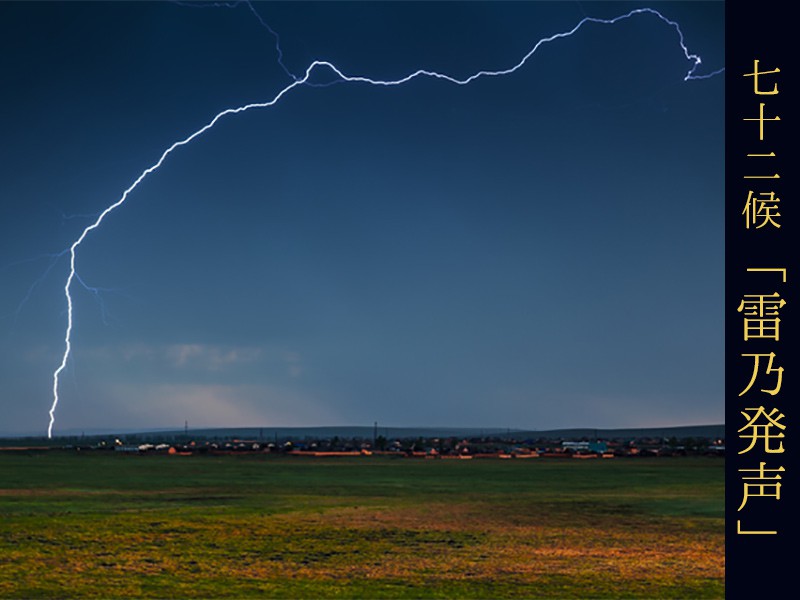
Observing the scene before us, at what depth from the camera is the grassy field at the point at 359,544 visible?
48.0ft

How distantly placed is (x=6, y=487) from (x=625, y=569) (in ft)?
101

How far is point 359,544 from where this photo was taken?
1964 centimetres

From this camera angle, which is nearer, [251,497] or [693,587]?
[693,587]

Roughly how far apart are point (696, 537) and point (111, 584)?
13267 millimetres

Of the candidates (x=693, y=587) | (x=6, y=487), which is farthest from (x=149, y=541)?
(x=6, y=487)

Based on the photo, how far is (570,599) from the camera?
13.7 metres

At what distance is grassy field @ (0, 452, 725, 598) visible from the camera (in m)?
14.6
